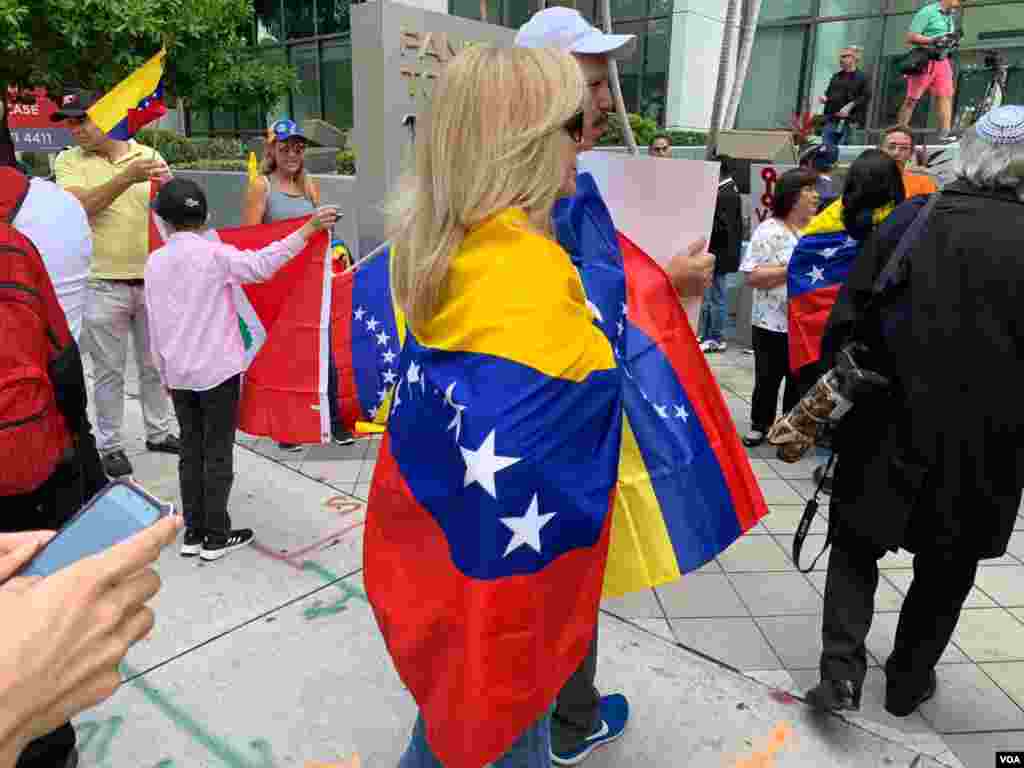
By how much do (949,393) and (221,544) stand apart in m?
3.10

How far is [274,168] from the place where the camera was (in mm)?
5082

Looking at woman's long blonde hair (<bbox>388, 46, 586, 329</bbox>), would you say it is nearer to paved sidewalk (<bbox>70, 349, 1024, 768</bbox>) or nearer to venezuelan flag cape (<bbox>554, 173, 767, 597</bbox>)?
venezuelan flag cape (<bbox>554, 173, 767, 597</bbox>)

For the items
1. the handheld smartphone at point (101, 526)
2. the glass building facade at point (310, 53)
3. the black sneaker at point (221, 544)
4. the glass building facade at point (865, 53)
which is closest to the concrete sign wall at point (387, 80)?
the black sneaker at point (221, 544)

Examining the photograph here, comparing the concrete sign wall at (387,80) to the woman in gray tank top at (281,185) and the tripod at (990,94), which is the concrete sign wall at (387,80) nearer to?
the woman in gray tank top at (281,185)

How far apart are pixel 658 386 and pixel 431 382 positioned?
2.56 feet

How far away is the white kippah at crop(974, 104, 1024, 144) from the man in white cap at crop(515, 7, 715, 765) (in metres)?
0.91

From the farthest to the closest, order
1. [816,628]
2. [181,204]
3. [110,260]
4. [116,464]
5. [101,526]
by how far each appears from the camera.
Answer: [116,464]
[110,260]
[181,204]
[816,628]
[101,526]

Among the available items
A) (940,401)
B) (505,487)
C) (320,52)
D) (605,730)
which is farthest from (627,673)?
(320,52)

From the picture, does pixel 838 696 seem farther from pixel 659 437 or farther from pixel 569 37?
pixel 569 37

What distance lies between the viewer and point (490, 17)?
1858cm

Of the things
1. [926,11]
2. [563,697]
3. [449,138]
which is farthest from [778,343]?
[926,11]

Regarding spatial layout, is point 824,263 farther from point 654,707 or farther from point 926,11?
point 926,11

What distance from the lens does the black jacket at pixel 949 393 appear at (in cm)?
227

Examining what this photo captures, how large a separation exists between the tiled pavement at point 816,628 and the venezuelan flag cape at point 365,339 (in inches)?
56.4
